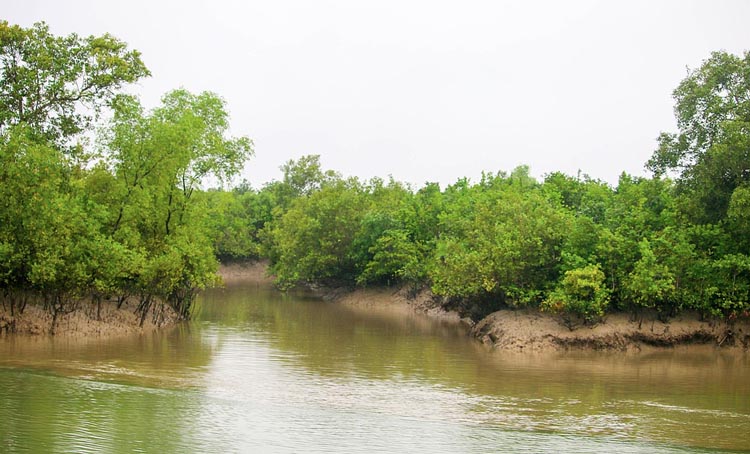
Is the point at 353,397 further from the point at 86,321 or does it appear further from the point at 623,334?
the point at 623,334

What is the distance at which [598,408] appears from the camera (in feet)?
67.5

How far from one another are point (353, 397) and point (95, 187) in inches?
730

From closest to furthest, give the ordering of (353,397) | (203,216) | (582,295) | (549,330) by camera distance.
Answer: (353,397), (582,295), (549,330), (203,216)

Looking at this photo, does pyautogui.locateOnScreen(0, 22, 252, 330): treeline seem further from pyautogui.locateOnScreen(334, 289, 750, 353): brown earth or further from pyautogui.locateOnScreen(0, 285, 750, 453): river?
pyautogui.locateOnScreen(334, 289, 750, 353): brown earth

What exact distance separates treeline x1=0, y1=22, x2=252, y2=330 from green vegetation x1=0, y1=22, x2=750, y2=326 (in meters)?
0.07

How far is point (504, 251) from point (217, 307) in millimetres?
20837

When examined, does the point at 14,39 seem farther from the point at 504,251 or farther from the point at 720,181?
the point at 720,181

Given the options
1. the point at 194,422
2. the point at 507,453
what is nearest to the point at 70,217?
the point at 194,422

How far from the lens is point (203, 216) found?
36938 mm

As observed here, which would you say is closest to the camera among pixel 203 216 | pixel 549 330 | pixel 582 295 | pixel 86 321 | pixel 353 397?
pixel 353 397

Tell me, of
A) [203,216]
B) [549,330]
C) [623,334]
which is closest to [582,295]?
[549,330]

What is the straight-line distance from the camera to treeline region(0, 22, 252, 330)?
2772 centimetres

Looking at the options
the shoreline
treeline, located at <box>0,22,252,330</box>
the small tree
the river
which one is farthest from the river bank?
treeline, located at <box>0,22,252,330</box>

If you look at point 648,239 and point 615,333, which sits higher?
point 648,239
